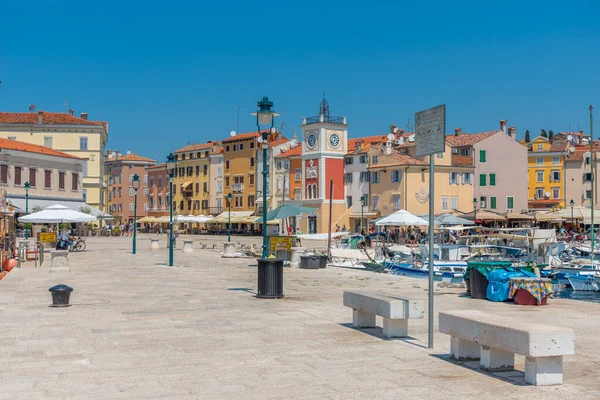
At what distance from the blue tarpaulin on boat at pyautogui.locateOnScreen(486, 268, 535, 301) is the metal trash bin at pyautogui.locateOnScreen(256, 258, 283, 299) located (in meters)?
4.92

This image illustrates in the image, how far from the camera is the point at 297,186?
8288cm

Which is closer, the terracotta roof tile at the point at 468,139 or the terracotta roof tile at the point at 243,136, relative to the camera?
the terracotta roof tile at the point at 468,139

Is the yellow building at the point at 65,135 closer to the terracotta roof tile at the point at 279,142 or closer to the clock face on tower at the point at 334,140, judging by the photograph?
the terracotta roof tile at the point at 279,142

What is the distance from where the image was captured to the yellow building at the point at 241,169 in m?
92.7

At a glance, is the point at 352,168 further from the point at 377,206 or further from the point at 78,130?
the point at 78,130

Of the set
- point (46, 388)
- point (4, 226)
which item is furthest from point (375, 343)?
point (4, 226)

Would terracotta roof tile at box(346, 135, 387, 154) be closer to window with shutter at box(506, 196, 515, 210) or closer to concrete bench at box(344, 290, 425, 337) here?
window with shutter at box(506, 196, 515, 210)

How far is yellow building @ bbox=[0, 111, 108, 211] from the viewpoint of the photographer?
81.4m

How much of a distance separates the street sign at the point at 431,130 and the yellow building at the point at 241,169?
81.0 meters

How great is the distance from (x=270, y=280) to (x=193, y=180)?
90.3 m

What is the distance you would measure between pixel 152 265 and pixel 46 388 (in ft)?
69.4

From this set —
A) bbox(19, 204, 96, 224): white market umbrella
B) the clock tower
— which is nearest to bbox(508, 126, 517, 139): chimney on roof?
the clock tower


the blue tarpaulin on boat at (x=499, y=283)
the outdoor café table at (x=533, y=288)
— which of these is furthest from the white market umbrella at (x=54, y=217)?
the outdoor café table at (x=533, y=288)

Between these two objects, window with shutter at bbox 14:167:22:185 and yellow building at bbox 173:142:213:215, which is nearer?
window with shutter at bbox 14:167:22:185
